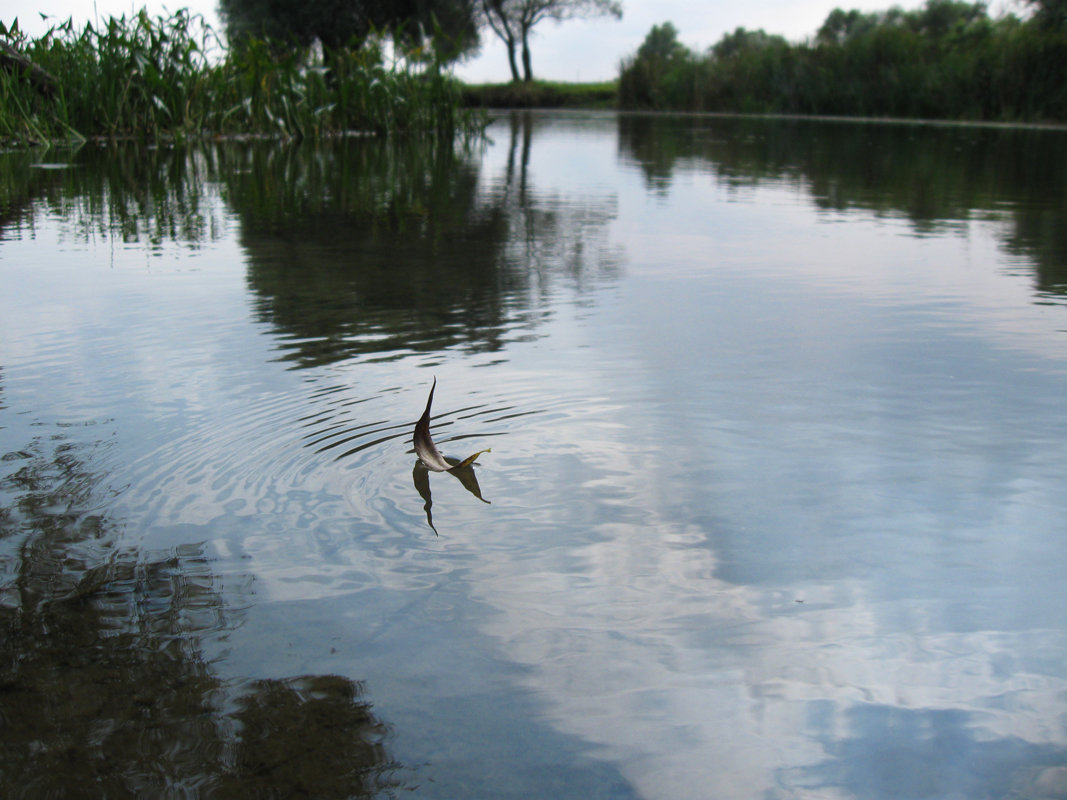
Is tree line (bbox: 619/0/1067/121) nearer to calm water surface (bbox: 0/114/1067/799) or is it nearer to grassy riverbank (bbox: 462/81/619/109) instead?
grassy riverbank (bbox: 462/81/619/109)

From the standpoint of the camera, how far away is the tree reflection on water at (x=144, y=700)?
3.12 ft

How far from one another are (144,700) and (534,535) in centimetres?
62

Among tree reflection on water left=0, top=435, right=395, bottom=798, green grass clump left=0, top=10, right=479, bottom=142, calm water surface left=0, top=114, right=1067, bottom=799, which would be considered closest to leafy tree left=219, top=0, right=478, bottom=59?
green grass clump left=0, top=10, right=479, bottom=142

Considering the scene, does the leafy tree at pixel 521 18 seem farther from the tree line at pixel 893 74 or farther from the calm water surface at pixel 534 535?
the calm water surface at pixel 534 535

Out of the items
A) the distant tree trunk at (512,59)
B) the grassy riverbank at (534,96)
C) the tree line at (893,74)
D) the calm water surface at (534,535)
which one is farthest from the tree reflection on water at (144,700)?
the distant tree trunk at (512,59)

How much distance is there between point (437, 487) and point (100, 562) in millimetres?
549

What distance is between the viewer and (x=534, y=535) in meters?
1.49

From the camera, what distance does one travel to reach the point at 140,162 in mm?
8398

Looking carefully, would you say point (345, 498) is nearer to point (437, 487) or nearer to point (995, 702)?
point (437, 487)

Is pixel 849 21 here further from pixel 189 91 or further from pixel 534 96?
pixel 189 91

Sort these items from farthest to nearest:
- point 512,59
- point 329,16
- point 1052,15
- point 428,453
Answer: point 512,59, point 329,16, point 1052,15, point 428,453

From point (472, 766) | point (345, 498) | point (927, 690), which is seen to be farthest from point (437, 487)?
point (927, 690)

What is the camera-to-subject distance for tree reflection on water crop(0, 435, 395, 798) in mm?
952

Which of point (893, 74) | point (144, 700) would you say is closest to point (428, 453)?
point (144, 700)
